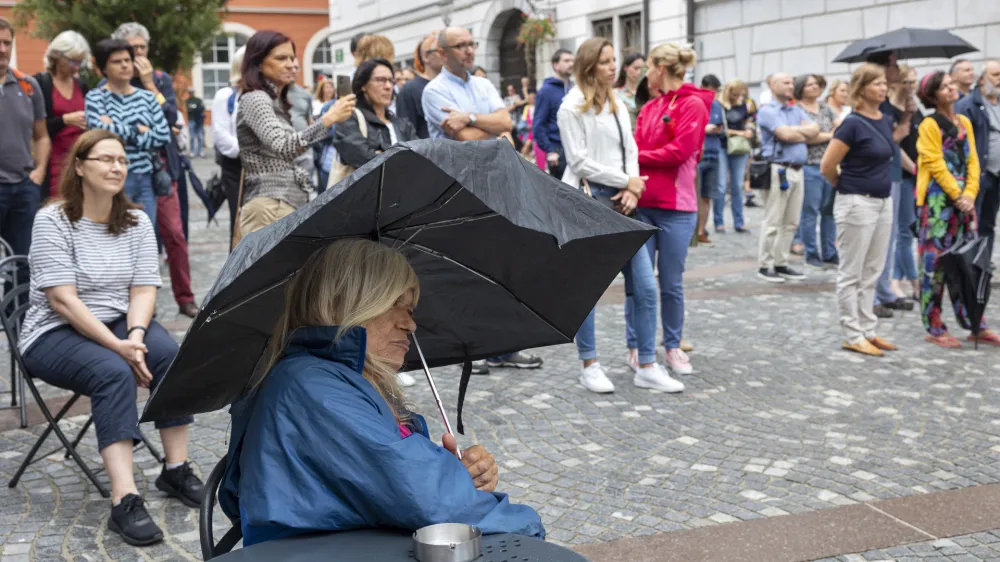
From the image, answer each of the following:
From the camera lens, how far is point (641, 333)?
617 cm

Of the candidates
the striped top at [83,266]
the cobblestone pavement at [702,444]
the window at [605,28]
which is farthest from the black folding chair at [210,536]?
the window at [605,28]

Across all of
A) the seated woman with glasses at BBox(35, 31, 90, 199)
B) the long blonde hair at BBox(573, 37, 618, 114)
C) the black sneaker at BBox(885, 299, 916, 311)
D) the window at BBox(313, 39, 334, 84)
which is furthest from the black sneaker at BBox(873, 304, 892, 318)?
the window at BBox(313, 39, 334, 84)

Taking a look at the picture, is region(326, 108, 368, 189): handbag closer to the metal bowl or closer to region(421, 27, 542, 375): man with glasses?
region(421, 27, 542, 375): man with glasses

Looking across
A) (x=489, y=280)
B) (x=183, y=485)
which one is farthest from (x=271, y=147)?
(x=489, y=280)

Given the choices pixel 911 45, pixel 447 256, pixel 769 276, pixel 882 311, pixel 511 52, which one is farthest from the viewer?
pixel 511 52

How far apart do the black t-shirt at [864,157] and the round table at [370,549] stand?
18.8 feet

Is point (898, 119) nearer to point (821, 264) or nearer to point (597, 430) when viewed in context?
point (821, 264)

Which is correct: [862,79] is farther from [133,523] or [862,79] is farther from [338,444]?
[338,444]

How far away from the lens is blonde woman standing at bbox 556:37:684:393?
6.08m

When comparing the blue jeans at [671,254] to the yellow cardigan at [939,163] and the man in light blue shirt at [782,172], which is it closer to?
the yellow cardigan at [939,163]

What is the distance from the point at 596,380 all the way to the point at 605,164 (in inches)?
49.6

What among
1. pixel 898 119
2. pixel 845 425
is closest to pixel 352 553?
pixel 845 425

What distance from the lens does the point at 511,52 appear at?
93.1 ft

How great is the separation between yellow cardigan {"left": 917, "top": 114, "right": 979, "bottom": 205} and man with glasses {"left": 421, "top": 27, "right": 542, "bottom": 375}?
2.95 m
